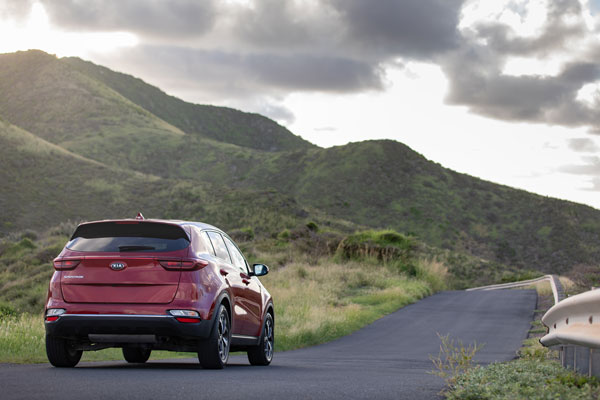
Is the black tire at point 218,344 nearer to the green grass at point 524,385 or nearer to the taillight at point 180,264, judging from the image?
the taillight at point 180,264

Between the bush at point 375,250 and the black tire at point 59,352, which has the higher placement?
the bush at point 375,250

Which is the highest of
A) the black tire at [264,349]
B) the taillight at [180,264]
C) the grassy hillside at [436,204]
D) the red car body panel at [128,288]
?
the grassy hillside at [436,204]

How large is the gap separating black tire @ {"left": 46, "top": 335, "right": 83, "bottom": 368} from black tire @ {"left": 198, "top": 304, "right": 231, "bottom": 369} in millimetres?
1566

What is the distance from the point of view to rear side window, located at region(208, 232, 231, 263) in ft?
33.8

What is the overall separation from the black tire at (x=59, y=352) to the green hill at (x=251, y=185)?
55476mm

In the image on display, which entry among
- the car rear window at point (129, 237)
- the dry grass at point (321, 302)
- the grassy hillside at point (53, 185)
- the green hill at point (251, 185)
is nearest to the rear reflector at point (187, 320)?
the car rear window at point (129, 237)

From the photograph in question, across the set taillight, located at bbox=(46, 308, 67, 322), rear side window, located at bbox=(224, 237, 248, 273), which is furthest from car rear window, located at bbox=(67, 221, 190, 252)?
rear side window, located at bbox=(224, 237, 248, 273)

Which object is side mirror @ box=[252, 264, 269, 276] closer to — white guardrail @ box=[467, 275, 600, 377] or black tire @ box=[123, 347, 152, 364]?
black tire @ box=[123, 347, 152, 364]

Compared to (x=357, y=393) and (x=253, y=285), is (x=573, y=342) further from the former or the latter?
(x=253, y=285)

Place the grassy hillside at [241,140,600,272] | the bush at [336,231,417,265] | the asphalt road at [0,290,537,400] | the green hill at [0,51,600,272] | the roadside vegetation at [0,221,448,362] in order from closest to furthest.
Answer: the asphalt road at [0,290,537,400] < the roadside vegetation at [0,221,448,362] < the bush at [336,231,417,265] < the green hill at [0,51,600,272] < the grassy hillside at [241,140,600,272]

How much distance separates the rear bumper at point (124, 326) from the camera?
899cm

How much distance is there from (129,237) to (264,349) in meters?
3.40

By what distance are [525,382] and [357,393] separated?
4.98 feet

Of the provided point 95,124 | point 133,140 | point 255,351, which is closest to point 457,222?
point 133,140
